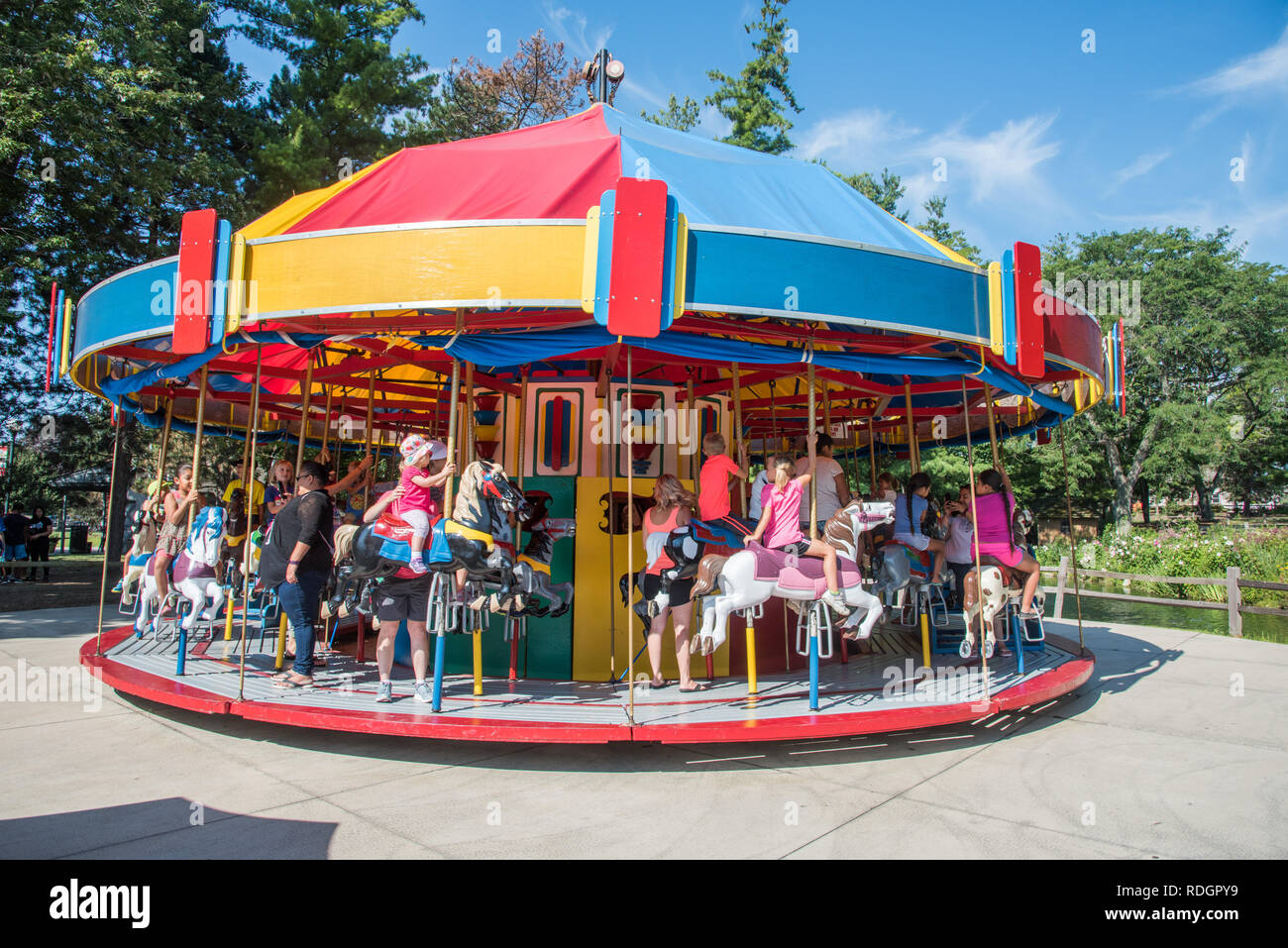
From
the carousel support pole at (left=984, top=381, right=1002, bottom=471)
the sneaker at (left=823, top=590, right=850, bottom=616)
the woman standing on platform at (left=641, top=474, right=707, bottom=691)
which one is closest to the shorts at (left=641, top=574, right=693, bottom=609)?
the woman standing on platform at (left=641, top=474, right=707, bottom=691)

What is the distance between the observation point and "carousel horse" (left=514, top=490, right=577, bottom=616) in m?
6.51

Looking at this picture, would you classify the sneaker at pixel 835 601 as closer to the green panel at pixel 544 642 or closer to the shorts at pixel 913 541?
the shorts at pixel 913 541

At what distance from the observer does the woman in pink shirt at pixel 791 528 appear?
6152 millimetres

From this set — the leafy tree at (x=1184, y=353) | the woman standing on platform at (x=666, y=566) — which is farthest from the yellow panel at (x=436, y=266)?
the leafy tree at (x=1184, y=353)

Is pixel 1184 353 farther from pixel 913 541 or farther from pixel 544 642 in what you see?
pixel 544 642

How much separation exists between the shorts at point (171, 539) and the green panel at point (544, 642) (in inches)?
101

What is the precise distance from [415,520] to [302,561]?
1.27 metres

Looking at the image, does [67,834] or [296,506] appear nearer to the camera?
[67,834]

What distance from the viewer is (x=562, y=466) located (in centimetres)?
793

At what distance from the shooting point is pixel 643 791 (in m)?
4.97
